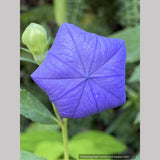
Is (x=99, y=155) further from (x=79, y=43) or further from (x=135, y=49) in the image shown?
(x=79, y=43)

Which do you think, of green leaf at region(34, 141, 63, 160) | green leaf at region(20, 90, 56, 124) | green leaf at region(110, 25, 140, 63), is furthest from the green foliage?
green leaf at region(20, 90, 56, 124)

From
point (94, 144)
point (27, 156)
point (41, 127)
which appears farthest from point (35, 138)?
point (27, 156)

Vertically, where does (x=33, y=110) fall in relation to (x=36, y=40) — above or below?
below

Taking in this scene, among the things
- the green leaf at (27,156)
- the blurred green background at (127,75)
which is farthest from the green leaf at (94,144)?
the green leaf at (27,156)

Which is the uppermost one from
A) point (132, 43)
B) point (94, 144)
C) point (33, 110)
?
point (132, 43)

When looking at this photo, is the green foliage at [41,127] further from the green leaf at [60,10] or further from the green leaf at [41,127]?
the green leaf at [60,10]

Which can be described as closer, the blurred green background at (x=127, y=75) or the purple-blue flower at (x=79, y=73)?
the purple-blue flower at (x=79, y=73)

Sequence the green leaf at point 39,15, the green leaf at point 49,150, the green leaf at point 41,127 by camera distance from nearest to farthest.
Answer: the green leaf at point 49,150 → the green leaf at point 41,127 → the green leaf at point 39,15

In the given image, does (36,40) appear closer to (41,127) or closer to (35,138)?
(35,138)

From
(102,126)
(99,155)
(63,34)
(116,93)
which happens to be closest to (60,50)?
(63,34)
